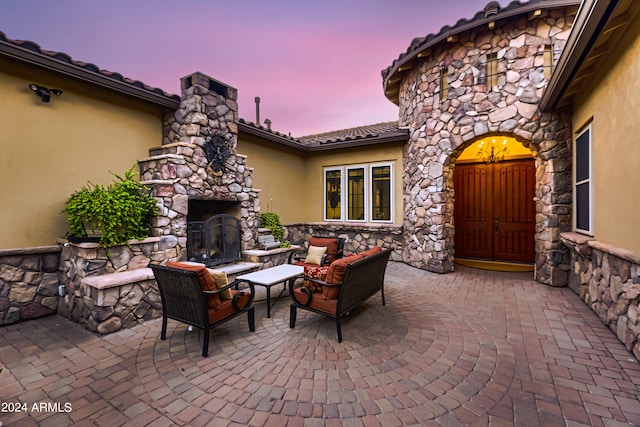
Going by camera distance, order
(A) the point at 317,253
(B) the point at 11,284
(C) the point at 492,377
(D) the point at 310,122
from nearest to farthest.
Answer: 1. (C) the point at 492,377
2. (B) the point at 11,284
3. (A) the point at 317,253
4. (D) the point at 310,122

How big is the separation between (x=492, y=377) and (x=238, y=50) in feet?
32.7

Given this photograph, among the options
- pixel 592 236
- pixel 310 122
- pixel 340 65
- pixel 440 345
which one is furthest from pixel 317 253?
pixel 310 122

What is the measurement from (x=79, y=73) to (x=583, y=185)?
8496 millimetres

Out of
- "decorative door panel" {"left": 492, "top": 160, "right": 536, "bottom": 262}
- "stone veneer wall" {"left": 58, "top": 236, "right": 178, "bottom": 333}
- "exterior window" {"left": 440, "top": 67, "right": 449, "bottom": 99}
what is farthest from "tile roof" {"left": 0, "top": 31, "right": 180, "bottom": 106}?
"decorative door panel" {"left": 492, "top": 160, "right": 536, "bottom": 262}

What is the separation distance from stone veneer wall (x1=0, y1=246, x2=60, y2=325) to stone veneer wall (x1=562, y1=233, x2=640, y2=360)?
7.33m

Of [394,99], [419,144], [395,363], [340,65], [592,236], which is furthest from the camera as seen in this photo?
[340,65]

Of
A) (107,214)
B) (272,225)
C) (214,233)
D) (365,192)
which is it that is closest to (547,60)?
(365,192)

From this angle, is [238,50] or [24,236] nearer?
[24,236]

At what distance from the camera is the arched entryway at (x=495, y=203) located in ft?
25.1

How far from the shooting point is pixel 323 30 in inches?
297

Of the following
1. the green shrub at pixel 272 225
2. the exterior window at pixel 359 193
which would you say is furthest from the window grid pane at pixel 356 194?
the green shrub at pixel 272 225

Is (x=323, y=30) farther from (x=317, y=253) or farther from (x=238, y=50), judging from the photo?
(x=317, y=253)

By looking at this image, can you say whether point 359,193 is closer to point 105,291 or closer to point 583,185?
point 583,185

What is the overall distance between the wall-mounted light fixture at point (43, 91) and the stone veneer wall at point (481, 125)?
717 centimetres
